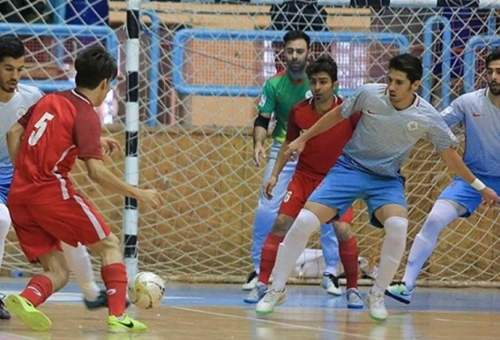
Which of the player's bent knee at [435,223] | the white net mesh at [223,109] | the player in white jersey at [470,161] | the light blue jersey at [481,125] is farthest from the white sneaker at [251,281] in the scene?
the light blue jersey at [481,125]

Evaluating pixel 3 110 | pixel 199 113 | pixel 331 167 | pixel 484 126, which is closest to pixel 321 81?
pixel 331 167

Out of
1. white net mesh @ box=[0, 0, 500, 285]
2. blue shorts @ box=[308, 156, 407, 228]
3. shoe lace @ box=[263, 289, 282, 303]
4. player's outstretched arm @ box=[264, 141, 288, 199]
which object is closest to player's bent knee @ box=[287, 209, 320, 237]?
blue shorts @ box=[308, 156, 407, 228]

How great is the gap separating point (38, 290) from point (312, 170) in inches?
116

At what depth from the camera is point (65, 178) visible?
8.08 meters

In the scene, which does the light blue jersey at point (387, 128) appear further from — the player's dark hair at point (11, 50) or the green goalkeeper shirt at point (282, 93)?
the player's dark hair at point (11, 50)

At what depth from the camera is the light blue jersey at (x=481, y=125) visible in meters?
10.6

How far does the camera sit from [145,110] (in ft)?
42.4

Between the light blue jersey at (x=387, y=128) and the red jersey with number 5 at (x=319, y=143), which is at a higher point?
the light blue jersey at (x=387, y=128)

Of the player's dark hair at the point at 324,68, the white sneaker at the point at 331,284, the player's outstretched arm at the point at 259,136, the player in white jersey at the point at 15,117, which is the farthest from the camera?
the white sneaker at the point at 331,284

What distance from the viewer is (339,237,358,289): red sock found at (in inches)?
416

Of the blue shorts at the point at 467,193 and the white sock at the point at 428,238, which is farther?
the blue shorts at the point at 467,193

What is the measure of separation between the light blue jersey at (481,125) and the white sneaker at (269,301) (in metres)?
1.96

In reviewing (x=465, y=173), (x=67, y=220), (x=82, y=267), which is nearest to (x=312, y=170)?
(x=465, y=173)

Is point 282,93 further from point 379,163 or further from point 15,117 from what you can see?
point 15,117
